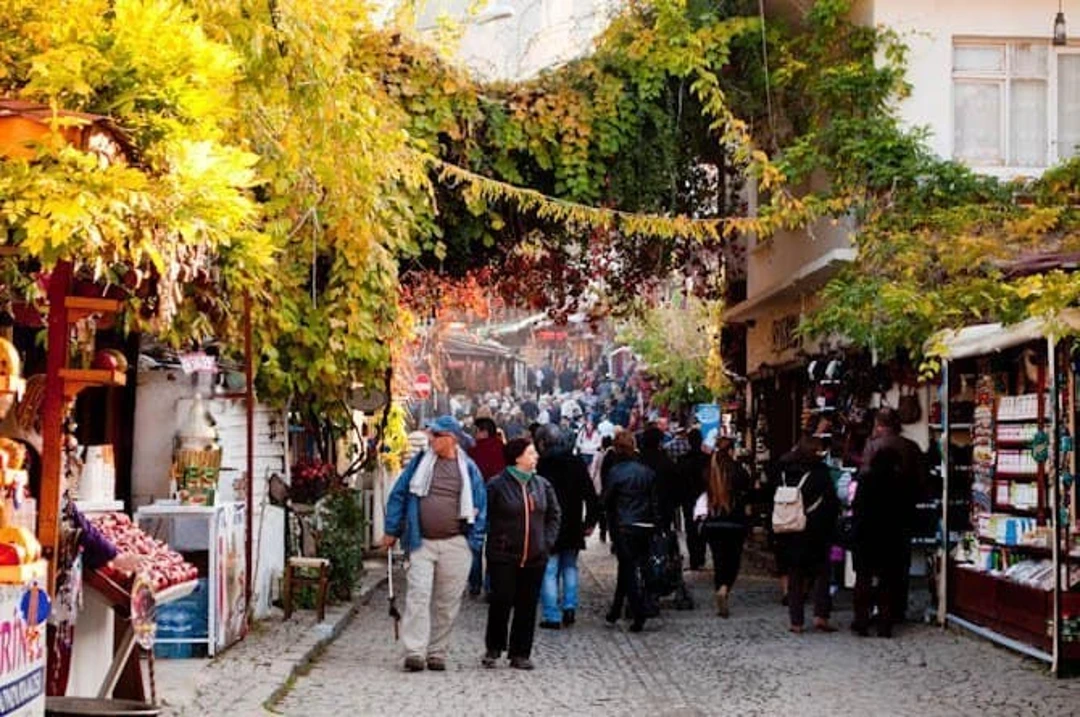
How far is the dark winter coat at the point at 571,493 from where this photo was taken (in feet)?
53.5

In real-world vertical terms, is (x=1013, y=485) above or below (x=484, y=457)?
below

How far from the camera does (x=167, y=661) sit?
12609 millimetres

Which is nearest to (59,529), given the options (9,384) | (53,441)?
(53,441)

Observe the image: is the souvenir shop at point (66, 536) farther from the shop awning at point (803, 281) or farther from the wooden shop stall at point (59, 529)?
the shop awning at point (803, 281)

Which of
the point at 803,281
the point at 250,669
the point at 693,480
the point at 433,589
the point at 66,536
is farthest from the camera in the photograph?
the point at 803,281

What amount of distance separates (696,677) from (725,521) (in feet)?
14.6

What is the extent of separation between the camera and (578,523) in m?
16.4

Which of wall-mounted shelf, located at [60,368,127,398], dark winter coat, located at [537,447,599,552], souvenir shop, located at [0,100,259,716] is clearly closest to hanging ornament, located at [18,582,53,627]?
souvenir shop, located at [0,100,259,716]

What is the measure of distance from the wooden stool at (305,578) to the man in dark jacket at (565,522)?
2041 mm

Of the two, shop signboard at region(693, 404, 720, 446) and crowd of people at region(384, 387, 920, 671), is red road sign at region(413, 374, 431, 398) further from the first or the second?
crowd of people at region(384, 387, 920, 671)

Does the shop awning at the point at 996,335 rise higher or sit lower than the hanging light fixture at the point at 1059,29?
lower

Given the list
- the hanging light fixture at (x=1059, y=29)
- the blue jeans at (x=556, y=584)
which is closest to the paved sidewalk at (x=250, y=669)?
the blue jeans at (x=556, y=584)

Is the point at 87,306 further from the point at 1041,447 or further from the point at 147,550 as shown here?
the point at 1041,447

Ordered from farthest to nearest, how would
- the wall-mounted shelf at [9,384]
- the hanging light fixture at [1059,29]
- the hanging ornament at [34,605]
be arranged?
1. the hanging light fixture at [1059,29]
2. the wall-mounted shelf at [9,384]
3. the hanging ornament at [34,605]
